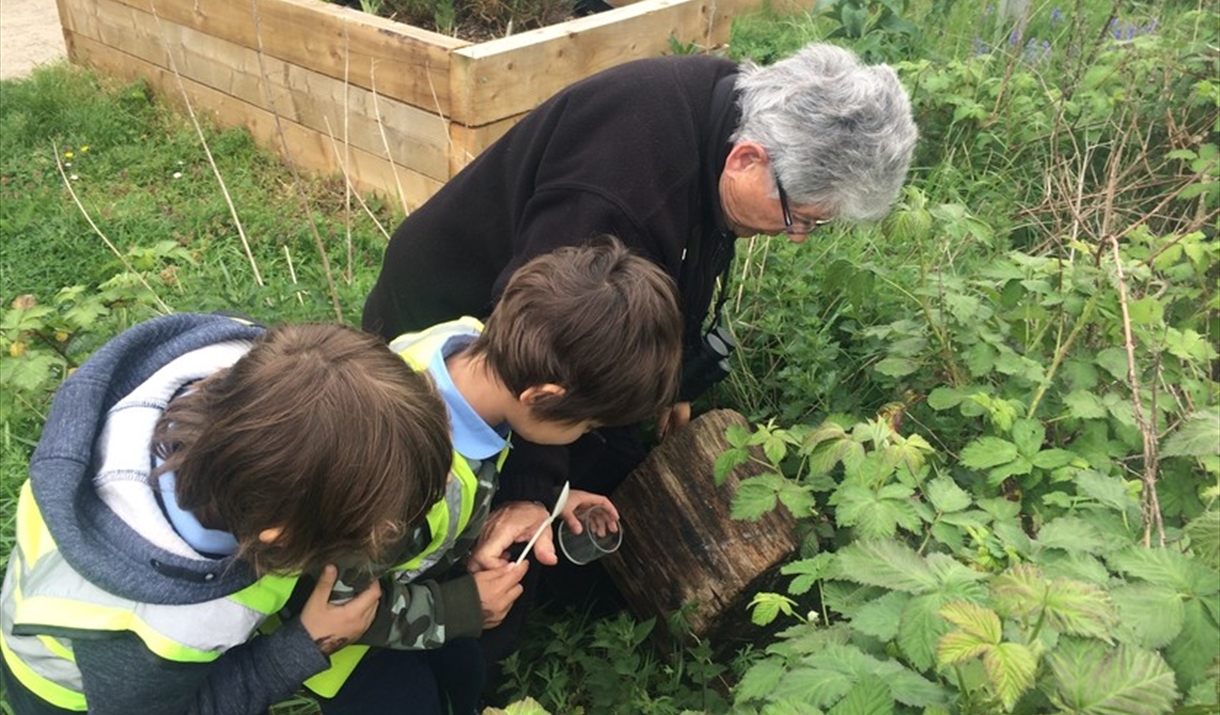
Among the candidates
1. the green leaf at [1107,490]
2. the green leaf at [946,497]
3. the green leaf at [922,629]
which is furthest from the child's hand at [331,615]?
the green leaf at [1107,490]

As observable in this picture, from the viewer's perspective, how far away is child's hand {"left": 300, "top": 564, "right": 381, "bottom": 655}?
60.7 inches

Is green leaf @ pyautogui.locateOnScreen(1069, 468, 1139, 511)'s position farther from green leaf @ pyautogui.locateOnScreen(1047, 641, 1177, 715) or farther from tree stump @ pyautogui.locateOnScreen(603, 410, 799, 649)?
tree stump @ pyautogui.locateOnScreen(603, 410, 799, 649)

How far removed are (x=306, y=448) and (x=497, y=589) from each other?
0.73 m

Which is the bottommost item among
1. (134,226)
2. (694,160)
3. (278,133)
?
(134,226)

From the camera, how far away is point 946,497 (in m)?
1.64

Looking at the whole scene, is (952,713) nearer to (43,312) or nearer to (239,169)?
(43,312)

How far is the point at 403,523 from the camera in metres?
1.36

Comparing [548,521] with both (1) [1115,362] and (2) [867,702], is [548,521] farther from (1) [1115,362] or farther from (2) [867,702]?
(1) [1115,362]

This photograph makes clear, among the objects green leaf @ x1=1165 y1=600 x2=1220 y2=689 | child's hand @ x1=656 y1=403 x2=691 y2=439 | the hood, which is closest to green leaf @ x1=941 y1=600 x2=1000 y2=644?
green leaf @ x1=1165 y1=600 x2=1220 y2=689

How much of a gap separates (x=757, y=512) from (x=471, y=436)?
1.84 feet

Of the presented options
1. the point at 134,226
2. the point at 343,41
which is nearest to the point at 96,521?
the point at 343,41

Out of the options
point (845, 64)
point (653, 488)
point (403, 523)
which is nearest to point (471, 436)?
point (403, 523)

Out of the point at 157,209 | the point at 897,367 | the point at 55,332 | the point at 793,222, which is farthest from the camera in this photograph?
the point at 157,209

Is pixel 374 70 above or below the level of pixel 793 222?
below
